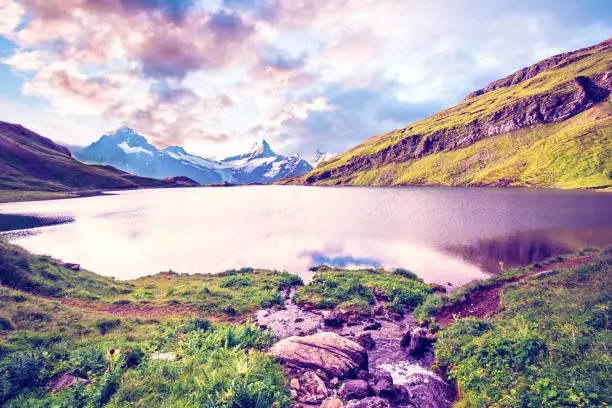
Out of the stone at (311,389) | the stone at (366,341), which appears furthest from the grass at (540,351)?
the stone at (311,389)

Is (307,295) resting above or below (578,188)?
below

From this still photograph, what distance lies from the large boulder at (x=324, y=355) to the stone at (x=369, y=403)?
5.88 feet

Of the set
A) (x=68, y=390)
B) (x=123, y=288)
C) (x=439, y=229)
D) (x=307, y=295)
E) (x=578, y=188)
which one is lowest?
(x=123, y=288)

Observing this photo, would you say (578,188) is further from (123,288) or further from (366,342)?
(123,288)

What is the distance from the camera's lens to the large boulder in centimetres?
1280

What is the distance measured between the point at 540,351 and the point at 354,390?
7.97 metres

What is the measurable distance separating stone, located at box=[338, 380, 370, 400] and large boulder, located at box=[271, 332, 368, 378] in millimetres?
763

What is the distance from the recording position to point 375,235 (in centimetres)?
5366

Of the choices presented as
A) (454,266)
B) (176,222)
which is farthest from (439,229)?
(176,222)

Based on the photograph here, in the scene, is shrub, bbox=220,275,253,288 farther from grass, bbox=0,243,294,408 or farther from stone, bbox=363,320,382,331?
stone, bbox=363,320,382,331

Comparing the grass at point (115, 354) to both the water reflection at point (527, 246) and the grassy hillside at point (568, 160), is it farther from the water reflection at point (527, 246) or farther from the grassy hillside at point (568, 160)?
the grassy hillside at point (568, 160)

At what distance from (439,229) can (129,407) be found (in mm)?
57339

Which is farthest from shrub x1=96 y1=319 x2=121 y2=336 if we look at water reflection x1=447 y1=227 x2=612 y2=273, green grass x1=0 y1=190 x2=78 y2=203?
green grass x1=0 y1=190 x2=78 y2=203

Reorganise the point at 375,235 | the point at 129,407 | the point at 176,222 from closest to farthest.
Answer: the point at 129,407 < the point at 375,235 < the point at 176,222
